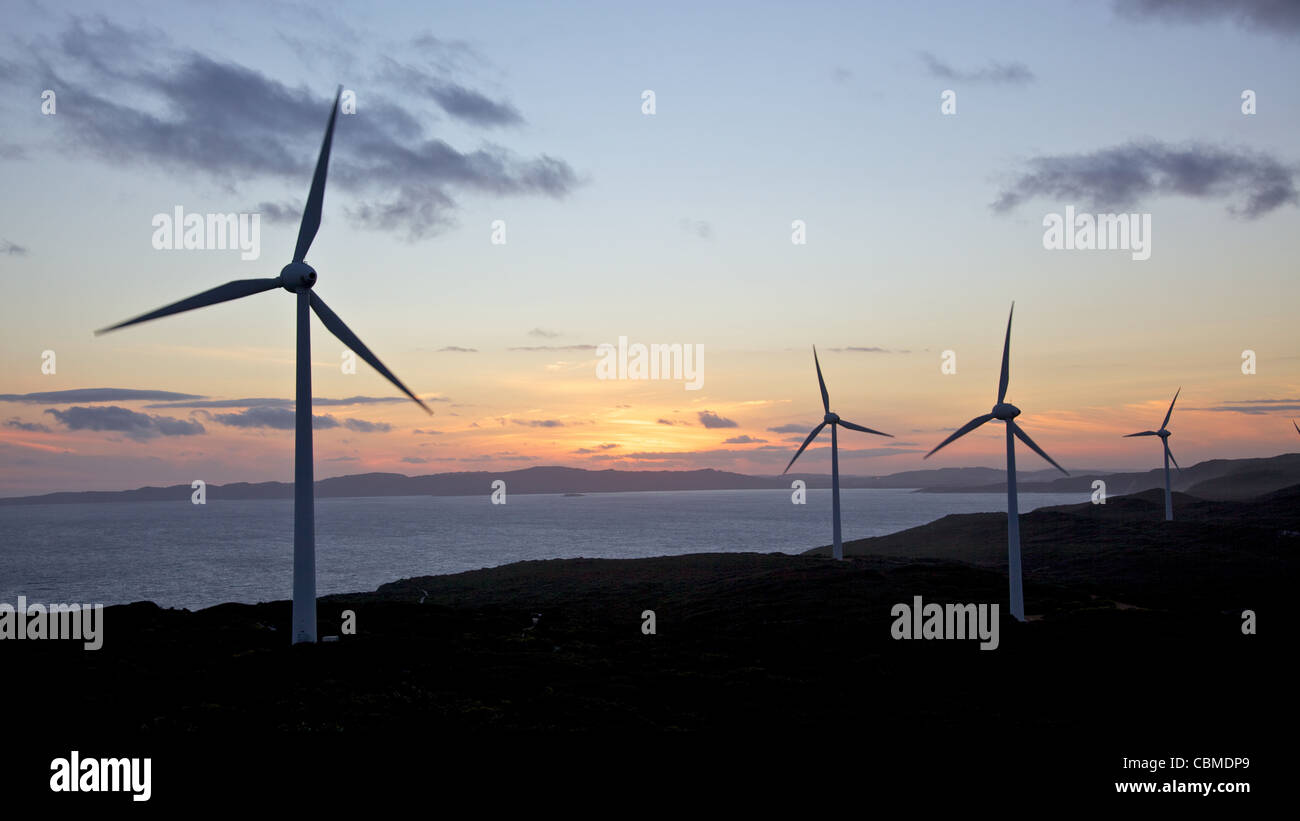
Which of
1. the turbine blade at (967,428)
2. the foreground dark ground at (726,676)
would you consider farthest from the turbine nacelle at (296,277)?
the turbine blade at (967,428)

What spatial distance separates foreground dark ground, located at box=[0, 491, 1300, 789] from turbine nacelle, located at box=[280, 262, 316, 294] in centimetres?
1613

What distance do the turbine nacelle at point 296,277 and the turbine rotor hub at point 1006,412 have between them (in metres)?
40.6

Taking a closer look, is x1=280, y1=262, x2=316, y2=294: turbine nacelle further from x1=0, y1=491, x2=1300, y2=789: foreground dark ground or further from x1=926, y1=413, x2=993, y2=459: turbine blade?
x1=926, y1=413, x2=993, y2=459: turbine blade

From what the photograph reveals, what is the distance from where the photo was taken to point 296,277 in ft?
112

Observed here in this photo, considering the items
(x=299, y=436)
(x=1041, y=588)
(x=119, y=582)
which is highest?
(x=299, y=436)

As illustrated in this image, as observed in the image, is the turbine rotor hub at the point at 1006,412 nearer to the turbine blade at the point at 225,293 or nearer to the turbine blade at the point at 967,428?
the turbine blade at the point at 967,428

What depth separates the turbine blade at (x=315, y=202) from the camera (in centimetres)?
3562

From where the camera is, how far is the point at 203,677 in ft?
103

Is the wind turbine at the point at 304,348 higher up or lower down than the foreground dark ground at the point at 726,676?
higher up

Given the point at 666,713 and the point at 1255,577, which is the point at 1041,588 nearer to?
the point at 1255,577

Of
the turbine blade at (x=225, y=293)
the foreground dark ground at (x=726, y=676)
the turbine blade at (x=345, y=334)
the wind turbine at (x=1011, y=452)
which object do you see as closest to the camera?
the foreground dark ground at (x=726, y=676)
